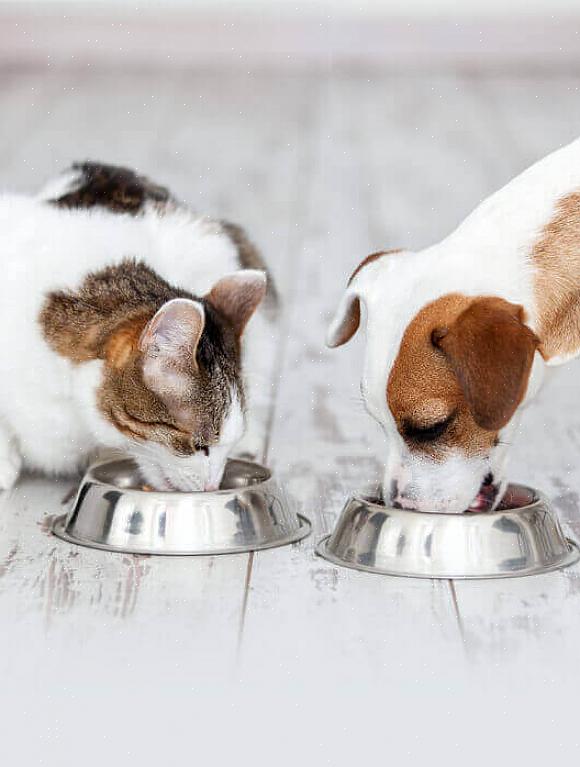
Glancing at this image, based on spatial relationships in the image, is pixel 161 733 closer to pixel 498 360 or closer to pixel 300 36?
pixel 498 360

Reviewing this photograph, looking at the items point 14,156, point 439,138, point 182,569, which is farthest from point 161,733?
point 439,138

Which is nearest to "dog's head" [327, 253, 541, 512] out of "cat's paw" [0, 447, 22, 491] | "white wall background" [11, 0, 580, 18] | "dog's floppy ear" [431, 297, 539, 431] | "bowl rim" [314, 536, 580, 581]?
"dog's floppy ear" [431, 297, 539, 431]

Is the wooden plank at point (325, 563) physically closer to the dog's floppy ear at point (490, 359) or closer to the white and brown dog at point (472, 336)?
the white and brown dog at point (472, 336)

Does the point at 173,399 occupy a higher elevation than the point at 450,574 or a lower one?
higher

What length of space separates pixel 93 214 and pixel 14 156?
16.2 feet

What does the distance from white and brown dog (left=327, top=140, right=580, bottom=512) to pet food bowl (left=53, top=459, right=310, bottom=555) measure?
31 cm

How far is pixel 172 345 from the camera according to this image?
307cm

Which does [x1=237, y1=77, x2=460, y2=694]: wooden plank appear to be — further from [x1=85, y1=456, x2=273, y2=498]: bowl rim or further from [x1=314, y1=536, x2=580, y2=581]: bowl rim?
[x1=85, y1=456, x2=273, y2=498]: bowl rim

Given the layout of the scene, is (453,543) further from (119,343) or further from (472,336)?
(119,343)

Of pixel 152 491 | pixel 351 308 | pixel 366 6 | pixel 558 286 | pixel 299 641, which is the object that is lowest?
pixel 299 641

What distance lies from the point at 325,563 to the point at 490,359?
0.63 metres

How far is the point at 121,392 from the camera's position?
126 inches

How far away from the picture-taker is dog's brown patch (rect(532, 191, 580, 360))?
2943 millimetres

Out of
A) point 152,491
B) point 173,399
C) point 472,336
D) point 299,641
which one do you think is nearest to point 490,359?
point 472,336
